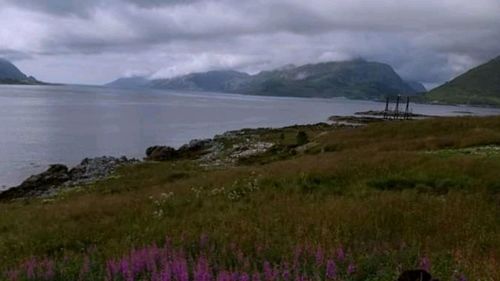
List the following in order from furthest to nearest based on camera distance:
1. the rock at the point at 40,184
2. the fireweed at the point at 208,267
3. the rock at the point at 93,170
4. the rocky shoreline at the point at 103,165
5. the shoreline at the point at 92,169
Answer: the rock at the point at 93,170 < the rocky shoreline at the point at 103,165 < the shoreline at the point at 92,169 < the rock at the point at 40,184 < the fireweed at the point at 208,267

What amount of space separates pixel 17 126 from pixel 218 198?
310ft

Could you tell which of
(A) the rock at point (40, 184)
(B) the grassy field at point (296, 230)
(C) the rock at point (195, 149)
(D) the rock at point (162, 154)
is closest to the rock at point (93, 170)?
(A) the rock at point (40, 184)

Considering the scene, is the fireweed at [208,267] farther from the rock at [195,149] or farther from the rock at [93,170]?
the rock at [195,149]

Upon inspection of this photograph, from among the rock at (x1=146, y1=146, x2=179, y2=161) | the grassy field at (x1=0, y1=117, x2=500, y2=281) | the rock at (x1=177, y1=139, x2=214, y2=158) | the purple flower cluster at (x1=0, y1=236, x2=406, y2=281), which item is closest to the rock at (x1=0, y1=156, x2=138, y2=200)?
the rock at (x1=146, y1=146, x2=179, y2=161)

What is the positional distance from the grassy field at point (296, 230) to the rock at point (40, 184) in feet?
66.9

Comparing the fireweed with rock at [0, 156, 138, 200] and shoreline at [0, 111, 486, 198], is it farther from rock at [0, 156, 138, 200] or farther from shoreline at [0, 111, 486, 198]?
rock at [0, 156, 138, 200]

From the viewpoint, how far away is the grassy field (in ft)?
21.6

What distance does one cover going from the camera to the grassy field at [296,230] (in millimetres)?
6594

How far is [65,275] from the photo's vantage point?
703 centimetres

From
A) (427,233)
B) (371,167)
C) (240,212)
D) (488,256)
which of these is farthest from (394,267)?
(371,167)

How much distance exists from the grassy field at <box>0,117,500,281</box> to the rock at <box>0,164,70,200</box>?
66.9ft

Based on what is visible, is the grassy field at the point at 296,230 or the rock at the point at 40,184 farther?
the rock at the point at 40,184

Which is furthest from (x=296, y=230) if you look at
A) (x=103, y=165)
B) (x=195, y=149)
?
(x=195, y=149)

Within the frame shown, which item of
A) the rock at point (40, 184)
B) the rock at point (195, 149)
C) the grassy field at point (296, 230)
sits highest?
the grassy field at point (296, 230)
